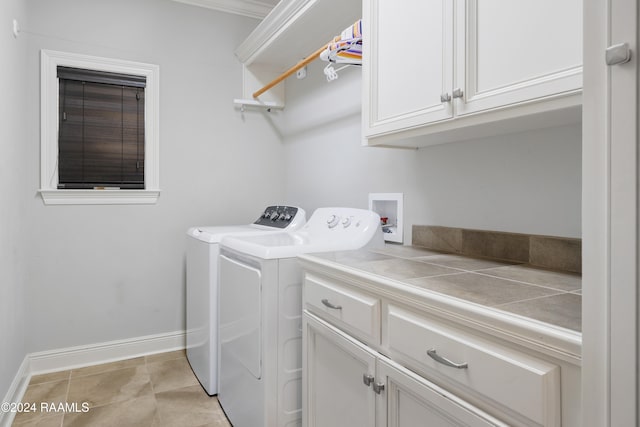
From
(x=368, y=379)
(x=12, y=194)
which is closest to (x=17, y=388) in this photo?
(x=12, y=194)

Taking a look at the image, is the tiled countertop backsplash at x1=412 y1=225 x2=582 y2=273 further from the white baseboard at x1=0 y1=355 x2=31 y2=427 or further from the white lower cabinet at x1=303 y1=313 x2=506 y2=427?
the white baseboard at x1=0 y1=355 x2=31 y2=427

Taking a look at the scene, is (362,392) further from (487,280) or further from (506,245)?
(506,245)

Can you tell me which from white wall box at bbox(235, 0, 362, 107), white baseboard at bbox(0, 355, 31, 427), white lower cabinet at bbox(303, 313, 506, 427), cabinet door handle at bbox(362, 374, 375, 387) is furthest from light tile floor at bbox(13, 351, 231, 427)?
white wall box at bbox(235, 0, 362, 107)

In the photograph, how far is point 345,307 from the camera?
1229 mm

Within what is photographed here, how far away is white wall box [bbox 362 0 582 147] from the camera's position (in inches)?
36.3

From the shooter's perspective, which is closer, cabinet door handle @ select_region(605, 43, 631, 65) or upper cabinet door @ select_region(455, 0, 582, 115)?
cabinet door handle @ select_region(605, 43, 631, 65)

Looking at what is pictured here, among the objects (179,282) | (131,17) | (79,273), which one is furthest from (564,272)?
(131,17)

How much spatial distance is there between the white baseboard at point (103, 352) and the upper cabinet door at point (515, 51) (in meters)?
2.57

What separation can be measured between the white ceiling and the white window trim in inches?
24.1

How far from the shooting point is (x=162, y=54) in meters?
2.80

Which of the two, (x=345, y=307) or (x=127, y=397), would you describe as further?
(x=127, y=397)

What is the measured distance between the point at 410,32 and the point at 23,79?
224cm

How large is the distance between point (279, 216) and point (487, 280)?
169 cm

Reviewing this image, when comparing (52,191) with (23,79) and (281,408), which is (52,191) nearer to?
(23,79)
